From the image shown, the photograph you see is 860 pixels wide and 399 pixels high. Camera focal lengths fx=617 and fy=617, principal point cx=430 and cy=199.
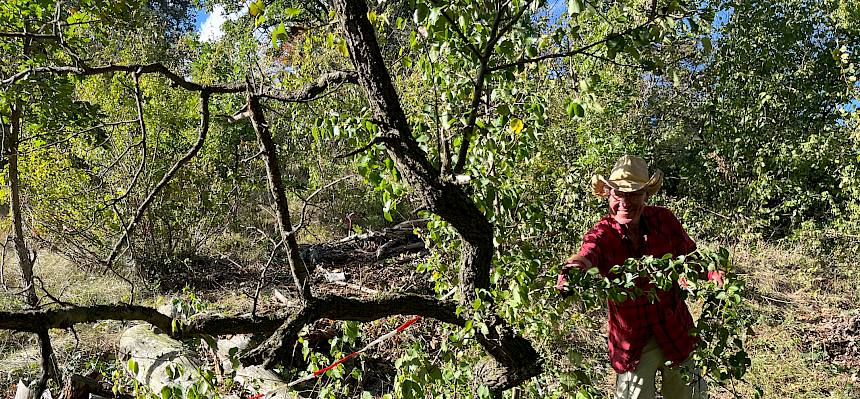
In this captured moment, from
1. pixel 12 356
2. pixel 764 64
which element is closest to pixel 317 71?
pixel 12 356

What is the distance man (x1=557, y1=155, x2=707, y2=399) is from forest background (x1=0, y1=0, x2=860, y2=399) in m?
0.25

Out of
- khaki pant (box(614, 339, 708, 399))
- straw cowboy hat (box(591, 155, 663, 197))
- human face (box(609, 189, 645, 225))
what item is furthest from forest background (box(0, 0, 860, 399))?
human face (box(609, 189, 645, 225))

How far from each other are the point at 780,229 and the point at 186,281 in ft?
26.3

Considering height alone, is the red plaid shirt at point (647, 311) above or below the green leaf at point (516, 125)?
below

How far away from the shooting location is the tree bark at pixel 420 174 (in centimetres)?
192

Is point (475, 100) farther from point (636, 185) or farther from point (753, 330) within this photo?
point (753, 330)

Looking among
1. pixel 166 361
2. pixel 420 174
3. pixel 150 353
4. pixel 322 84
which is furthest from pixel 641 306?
pixel 150 353

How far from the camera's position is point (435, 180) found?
2.00 metres

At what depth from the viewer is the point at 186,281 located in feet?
25.4

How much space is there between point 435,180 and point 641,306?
1.33m

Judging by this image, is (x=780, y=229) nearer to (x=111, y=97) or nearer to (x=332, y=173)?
(x=332, y=173)

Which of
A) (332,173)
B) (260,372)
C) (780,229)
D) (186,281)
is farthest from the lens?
(332,173)

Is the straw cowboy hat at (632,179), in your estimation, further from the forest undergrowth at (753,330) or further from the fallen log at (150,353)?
the fallen log at (150,353)

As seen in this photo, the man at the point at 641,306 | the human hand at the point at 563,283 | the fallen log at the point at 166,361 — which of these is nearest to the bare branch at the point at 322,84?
the human hand at the point at 563,283
